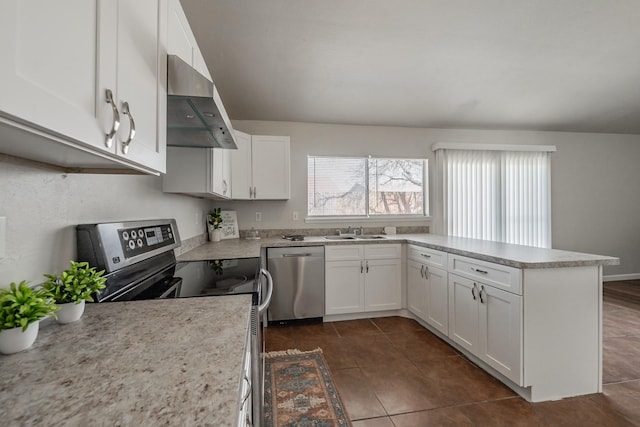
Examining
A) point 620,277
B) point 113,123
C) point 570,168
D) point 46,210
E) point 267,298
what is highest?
point 570,168

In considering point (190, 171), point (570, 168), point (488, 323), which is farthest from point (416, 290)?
point (570, 168)

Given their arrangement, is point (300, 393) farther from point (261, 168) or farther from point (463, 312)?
point (261, 168)

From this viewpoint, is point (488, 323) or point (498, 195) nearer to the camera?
point (488, 323)

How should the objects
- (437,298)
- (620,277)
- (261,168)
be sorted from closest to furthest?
1. (437,298)
2. (261,168)
3. (620,277)

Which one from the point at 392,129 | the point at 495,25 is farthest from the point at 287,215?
the point at 495,25

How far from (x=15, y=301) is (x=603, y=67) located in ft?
14.2

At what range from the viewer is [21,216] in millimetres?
833

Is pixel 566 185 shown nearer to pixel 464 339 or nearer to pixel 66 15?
pixel 464 339

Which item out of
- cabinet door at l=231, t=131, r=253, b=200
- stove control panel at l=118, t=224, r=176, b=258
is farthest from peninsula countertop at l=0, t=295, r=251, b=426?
cabinet door at l=231, t=131, r=253, b=200

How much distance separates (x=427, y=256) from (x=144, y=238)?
2420 mm

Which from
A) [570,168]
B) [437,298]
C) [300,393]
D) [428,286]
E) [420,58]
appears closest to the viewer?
[300,393]

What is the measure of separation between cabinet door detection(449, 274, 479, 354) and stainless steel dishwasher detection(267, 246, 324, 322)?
1.28 metres

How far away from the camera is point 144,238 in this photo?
4.84 feet

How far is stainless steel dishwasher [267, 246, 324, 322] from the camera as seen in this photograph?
3.05 metres
